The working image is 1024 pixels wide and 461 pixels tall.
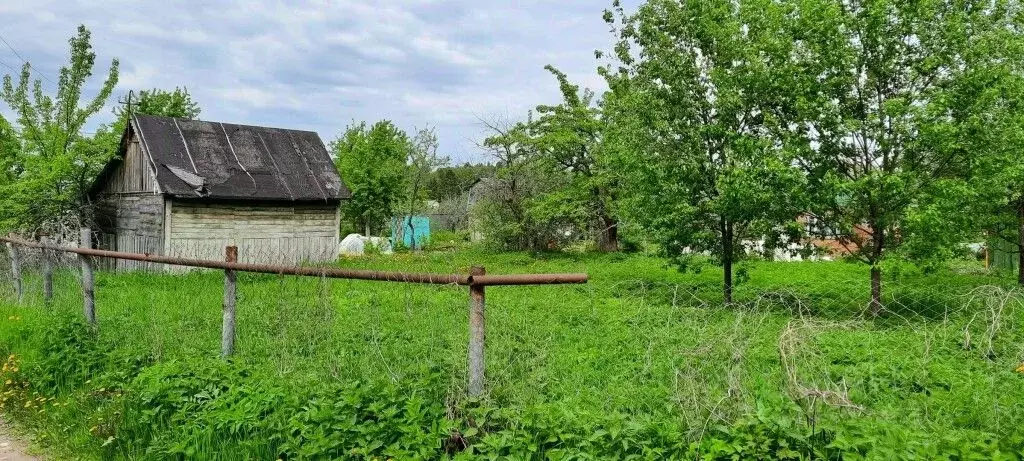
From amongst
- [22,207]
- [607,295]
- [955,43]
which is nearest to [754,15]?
[955,43]

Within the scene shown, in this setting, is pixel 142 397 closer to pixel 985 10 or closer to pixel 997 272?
pixel 985 10

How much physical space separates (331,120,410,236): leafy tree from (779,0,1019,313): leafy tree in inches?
913

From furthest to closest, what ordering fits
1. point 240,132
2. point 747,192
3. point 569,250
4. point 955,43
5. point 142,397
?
point 569,250, point 240,132, point 747,192, point 955,43, point 142,397

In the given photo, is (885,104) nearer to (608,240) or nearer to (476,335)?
(476,335)

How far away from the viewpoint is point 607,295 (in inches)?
493

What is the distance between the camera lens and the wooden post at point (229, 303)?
495cm

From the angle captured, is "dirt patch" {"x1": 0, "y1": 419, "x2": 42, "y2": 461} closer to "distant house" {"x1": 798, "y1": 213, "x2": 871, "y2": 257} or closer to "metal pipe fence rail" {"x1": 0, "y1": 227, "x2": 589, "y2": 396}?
"metal pipe fence rail" {"x1": 0, "y1": 227, "x2": 589, "y2": 396}

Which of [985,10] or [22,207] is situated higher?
[985,10]

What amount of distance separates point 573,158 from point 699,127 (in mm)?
11557

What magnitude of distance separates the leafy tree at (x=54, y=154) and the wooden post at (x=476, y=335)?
18638mm

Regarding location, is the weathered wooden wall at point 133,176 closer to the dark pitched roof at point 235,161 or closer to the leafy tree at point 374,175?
the dark pitched roof at point 235,161

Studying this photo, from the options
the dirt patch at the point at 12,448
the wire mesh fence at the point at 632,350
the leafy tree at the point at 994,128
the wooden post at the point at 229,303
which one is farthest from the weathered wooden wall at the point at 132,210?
the leafy tree at the point at 994,128

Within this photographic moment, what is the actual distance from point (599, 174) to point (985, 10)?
1329cm

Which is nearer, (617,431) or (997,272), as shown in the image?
(617,431)
